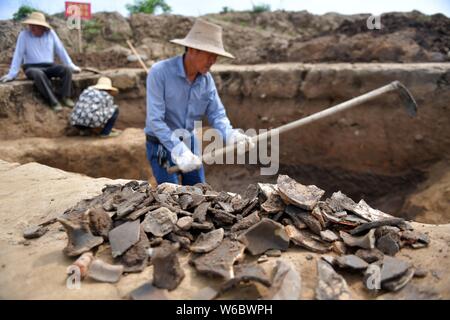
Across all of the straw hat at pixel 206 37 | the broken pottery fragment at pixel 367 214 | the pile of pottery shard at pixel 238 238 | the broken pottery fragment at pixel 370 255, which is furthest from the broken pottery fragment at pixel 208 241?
the straw hat at pixel 206 37

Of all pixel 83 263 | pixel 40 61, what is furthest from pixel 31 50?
pixel 83 263

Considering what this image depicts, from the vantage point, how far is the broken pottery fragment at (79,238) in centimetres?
162

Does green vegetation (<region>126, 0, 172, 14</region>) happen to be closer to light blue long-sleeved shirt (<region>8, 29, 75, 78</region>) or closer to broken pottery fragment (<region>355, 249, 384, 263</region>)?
light blue long-sleeved shirt (<region>8, 29, 75, 78</region>)

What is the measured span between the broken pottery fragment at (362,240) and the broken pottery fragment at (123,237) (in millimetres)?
1080

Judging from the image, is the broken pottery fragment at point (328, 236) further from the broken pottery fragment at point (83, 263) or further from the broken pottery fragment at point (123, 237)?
the broken pottery fragment at point (83, 263)

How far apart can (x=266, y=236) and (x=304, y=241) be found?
0.20 metres

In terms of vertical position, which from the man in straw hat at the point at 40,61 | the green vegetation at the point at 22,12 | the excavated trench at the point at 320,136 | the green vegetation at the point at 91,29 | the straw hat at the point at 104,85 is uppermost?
the green vegetation at the point at 22,12

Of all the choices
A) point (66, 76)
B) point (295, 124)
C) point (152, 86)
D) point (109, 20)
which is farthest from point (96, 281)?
point (109, 20)

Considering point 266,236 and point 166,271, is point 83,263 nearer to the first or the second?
point 166,271

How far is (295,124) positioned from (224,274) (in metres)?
2.09

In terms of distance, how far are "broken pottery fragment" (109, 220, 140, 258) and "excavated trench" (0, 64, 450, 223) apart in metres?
3.69
